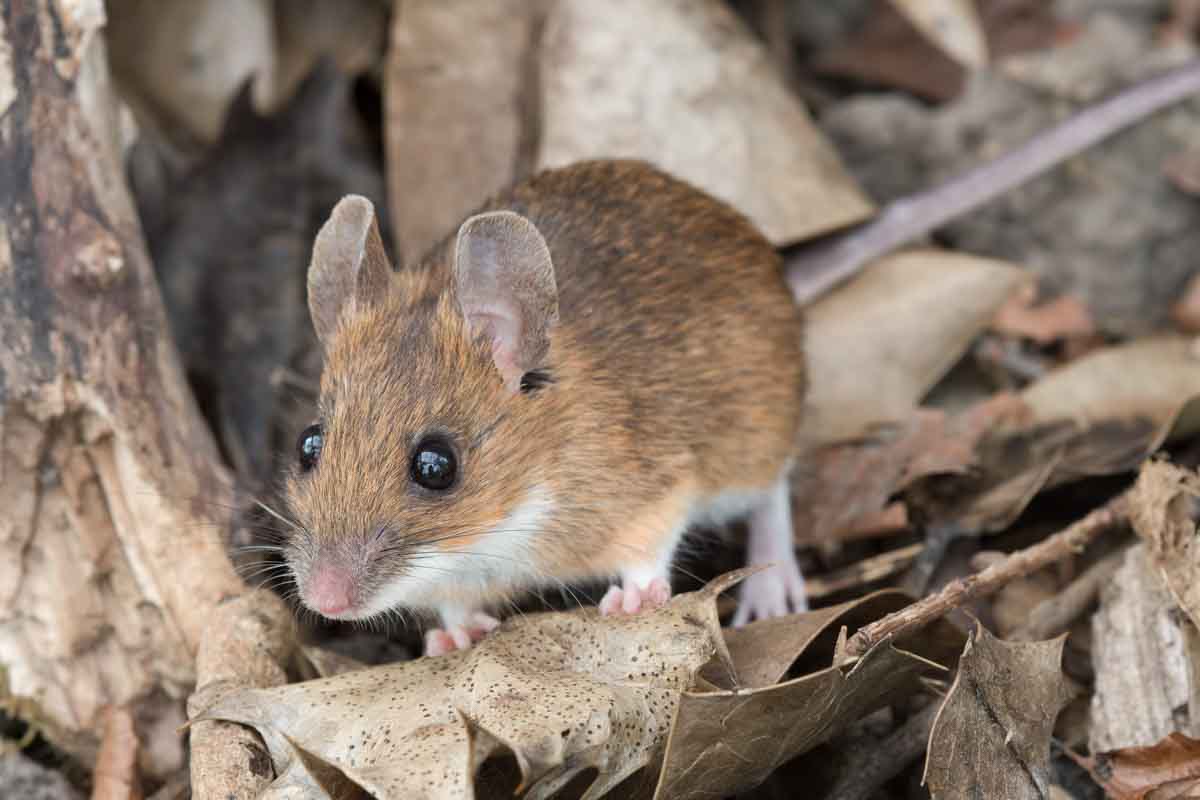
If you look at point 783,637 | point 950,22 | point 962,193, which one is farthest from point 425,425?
point 950,22

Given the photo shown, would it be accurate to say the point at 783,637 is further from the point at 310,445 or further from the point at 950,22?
the point at 950,22

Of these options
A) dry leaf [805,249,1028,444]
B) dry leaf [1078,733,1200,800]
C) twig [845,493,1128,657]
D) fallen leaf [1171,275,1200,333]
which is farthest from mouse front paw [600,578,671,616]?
fallen leaf [1171,275,1200,333]

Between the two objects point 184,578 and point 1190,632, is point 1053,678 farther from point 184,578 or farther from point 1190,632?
point 184,578

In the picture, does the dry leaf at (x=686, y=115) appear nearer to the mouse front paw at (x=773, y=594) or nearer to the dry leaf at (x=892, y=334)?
the dry leaf at (x=892, y=334)

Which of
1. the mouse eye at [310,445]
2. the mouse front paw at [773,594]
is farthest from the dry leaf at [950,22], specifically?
the mouse eye at [310,445]

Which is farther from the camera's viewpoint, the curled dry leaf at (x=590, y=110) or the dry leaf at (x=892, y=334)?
the curled dry leaf at (x=590, y=110)

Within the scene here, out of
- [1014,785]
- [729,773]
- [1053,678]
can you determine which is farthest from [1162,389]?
[729,773]
